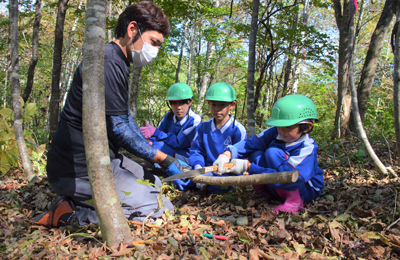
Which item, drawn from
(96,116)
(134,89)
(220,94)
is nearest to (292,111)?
(220,94)

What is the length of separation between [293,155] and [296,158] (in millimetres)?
92

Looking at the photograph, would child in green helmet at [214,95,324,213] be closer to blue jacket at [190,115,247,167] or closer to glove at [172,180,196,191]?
blue jacket at [190,115,247,167]

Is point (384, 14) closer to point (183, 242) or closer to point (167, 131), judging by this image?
point (167, 131)

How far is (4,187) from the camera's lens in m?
3.57

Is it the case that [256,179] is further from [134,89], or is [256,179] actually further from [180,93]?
[134,89]

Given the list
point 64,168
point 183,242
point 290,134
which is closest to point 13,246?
point 64,168

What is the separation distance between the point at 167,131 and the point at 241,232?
9.69ft

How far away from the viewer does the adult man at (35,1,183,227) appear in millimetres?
2383

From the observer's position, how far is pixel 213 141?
3.61m

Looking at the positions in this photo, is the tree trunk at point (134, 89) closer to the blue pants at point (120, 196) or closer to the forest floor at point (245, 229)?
the forest floor at point (245, 229)

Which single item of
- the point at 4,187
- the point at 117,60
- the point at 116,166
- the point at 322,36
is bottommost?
the point at 4,187

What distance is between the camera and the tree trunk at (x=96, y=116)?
1.69 meters

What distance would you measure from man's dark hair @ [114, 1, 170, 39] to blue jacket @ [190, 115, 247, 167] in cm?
158

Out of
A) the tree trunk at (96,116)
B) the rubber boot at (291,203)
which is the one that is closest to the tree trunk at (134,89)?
the rubber boot at (291,203)
